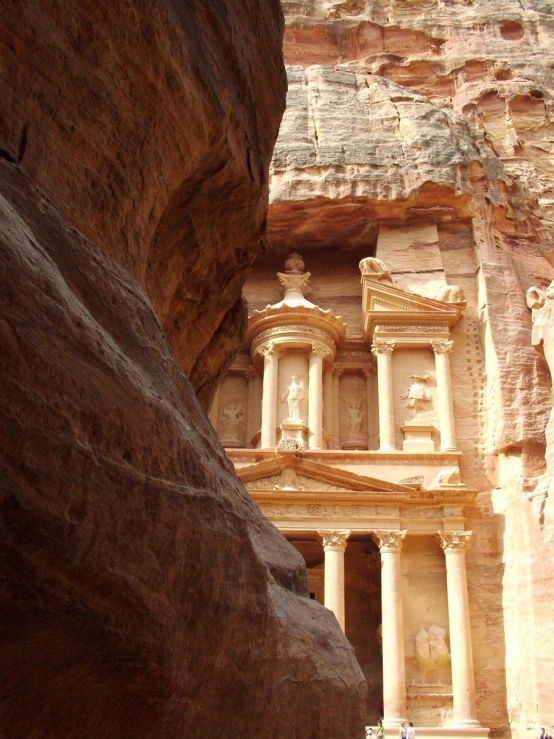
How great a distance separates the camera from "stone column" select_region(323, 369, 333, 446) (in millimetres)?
21922

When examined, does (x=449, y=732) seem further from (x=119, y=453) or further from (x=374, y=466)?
(x=119, y=453)

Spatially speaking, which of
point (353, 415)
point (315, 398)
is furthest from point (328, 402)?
point (315, 398)

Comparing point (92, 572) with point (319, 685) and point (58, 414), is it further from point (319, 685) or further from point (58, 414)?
point (319, 685)

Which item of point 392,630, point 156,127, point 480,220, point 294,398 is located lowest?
point 392,630

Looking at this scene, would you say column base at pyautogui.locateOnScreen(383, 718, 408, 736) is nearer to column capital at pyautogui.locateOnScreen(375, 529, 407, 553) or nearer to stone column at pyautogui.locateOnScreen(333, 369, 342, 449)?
column capital at pyautogui.locateOnScreen(375, 529, 407, 553)

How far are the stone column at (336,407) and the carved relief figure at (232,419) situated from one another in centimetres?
274

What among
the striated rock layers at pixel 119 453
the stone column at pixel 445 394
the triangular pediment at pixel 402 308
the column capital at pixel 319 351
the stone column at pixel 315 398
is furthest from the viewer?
the column capital at pixel 319 351

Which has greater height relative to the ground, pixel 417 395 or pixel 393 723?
pixel 417 395

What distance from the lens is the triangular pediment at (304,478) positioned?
18094 mm

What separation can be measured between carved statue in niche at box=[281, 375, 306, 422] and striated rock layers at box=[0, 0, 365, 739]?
1742 centimetres

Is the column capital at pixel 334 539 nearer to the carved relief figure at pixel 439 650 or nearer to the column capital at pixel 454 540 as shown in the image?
the column capital at pixel 454 540

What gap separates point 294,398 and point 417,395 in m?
3.31

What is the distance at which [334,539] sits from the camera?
702 inches

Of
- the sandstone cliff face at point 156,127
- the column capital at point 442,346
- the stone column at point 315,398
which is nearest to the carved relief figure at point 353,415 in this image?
the stone column at point 315,398
